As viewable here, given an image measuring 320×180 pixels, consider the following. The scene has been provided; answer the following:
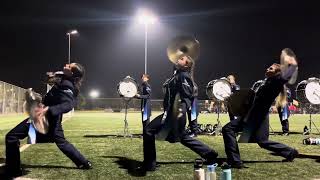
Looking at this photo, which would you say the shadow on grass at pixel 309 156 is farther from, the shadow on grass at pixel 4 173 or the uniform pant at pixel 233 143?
the shadow on grass at pixel 4 173

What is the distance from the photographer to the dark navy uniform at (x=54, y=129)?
8070 millimetres

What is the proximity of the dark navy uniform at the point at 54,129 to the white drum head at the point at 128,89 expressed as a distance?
6.02m

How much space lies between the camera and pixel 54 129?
8.37m

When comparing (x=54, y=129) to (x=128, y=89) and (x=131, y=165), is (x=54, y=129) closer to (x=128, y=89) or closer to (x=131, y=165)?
(x=131, y=165)

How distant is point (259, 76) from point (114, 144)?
54.6 metres

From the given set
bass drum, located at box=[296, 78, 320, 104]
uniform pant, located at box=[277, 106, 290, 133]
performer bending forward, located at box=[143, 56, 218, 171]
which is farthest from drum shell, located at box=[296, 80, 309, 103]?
performer bending forward, located at box=[143, 56, 218, 171]

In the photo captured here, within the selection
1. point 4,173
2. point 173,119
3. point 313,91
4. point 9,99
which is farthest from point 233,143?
point 9,99

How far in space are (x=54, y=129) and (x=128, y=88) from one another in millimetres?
6552

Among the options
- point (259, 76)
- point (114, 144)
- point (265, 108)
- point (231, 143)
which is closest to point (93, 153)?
point (114, 144)

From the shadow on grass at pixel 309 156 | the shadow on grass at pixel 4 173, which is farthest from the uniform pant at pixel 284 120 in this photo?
the shadow on grass at pixel 4 173

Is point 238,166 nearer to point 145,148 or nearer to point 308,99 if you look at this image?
point 145,148

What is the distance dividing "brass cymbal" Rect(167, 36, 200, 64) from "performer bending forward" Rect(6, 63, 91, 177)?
5.56ft

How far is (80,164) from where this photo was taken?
855 cm

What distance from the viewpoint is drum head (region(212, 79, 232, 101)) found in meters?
15.0
